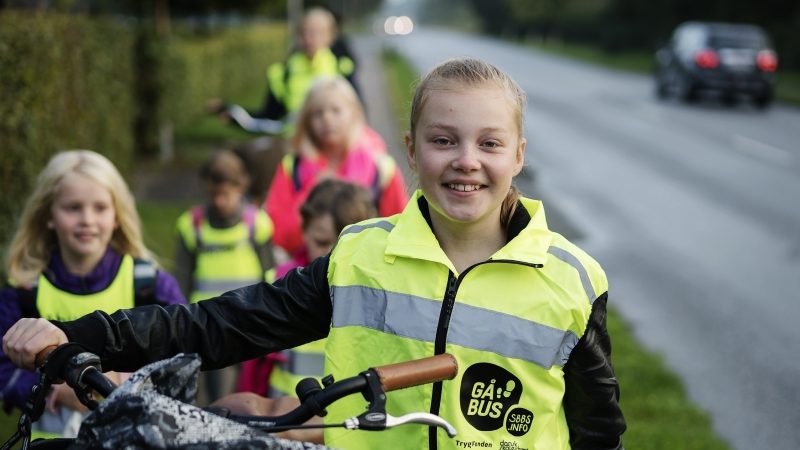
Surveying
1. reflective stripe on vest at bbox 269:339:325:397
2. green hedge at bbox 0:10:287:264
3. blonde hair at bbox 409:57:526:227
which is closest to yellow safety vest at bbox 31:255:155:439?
reflective stripe on vest at bbox 269:339:325:397

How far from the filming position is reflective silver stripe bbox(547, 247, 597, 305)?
2.56 m

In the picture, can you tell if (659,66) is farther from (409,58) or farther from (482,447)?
(482,447)

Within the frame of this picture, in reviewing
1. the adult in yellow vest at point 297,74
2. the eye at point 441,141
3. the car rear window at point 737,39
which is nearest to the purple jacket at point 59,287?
the eye at point 441,141

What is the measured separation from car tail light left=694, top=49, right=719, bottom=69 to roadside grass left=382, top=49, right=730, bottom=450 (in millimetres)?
21498

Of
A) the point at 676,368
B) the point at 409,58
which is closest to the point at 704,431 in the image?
the point at 676,368

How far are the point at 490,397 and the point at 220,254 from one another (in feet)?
12.0

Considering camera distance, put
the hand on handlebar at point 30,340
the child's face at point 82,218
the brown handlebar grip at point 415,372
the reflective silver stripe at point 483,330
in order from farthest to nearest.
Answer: the child's face at point 82,218 < the reflective silver stripe at point 483,330 < the hand on handlebar at point 30,340 < the brown handlebar grip at point 415,372

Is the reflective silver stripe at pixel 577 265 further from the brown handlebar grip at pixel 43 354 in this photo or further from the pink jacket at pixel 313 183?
the pink jacket at pixel 313 183

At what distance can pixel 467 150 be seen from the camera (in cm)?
253

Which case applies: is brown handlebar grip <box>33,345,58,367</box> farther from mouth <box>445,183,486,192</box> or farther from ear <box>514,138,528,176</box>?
ear <box>514,138,528,176</box>

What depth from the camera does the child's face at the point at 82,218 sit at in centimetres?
393

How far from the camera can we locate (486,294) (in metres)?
2.54

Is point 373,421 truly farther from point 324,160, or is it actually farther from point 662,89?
point 662,89

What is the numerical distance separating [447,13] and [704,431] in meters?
197
